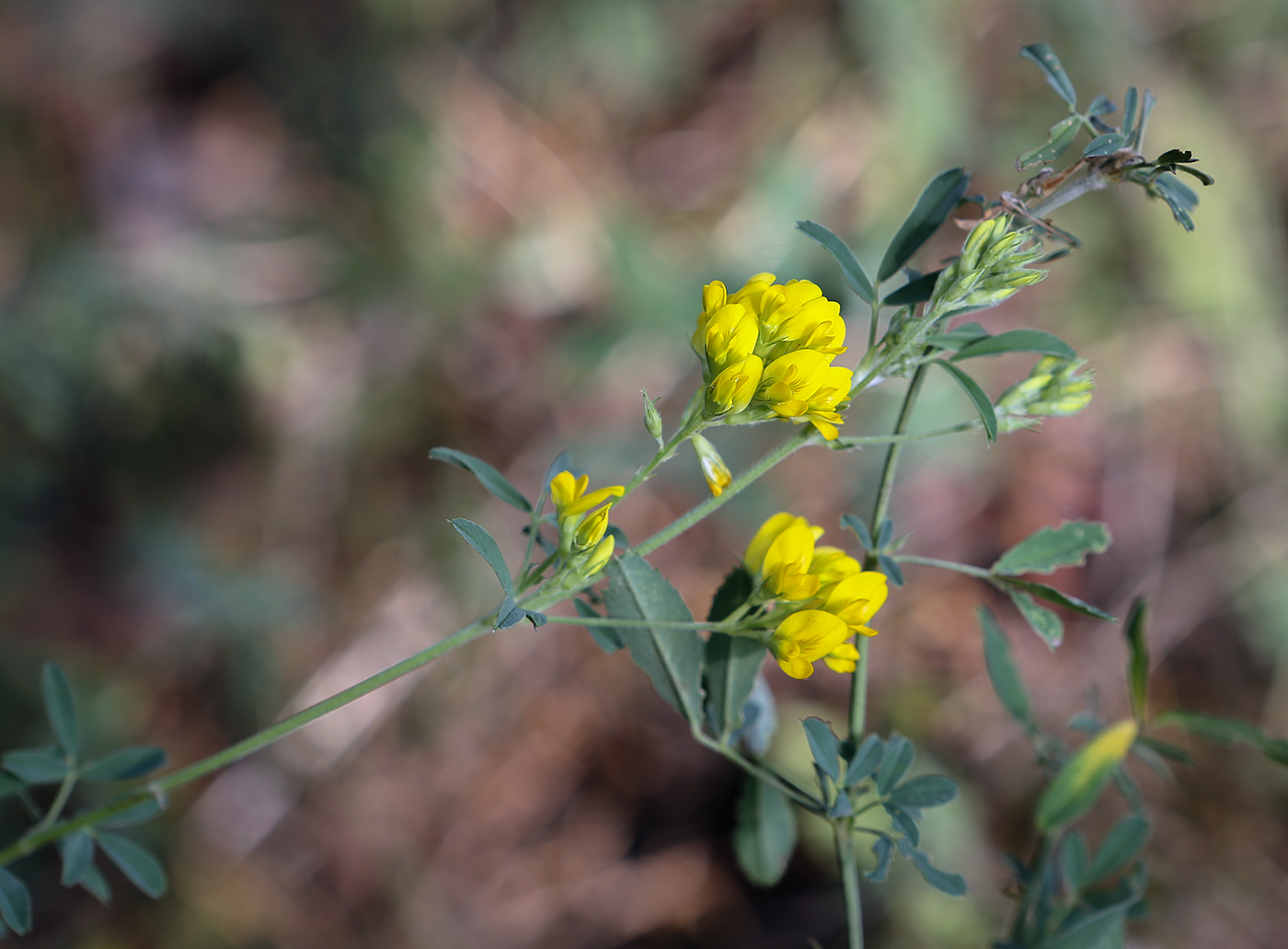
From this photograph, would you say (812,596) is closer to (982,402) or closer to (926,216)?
(982,402)

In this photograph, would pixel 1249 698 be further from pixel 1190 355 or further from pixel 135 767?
pixel 135 767

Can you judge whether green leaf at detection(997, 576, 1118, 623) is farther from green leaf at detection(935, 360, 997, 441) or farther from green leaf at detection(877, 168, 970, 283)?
green leaf at detection(877, 168, 970, 283)

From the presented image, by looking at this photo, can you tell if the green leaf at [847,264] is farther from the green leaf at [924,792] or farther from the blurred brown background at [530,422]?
the blurred brown background at [530,422]

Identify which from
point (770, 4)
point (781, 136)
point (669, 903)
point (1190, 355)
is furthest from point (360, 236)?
point (1190, 355)

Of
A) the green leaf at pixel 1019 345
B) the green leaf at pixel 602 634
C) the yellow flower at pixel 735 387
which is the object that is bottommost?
the green leaf at pixel 602 634

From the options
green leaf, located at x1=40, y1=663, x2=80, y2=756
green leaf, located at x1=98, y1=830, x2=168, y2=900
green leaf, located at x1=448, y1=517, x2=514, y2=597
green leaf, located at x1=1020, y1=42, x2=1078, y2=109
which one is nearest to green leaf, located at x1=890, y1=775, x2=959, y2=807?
green leaf, located at x1=448, y1=517, x2=514, y2=597

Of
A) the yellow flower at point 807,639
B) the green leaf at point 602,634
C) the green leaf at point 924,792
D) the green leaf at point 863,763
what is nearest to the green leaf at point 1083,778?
the green leaf at point 924,792
